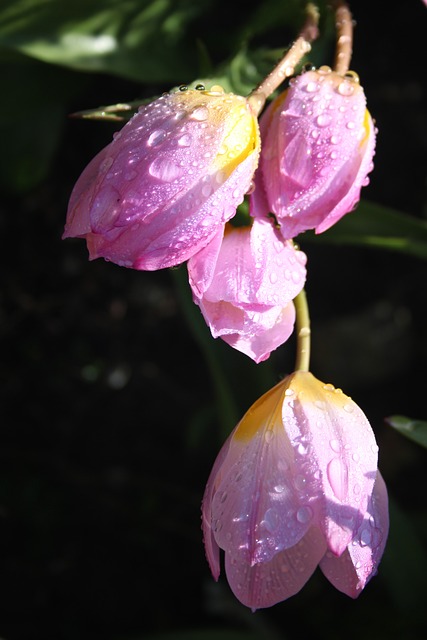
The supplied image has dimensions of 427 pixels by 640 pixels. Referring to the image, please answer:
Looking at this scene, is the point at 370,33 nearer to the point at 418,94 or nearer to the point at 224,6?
the point at 418,94

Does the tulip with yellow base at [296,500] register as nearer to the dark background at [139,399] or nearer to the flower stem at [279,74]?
the flower stem at [279,74]

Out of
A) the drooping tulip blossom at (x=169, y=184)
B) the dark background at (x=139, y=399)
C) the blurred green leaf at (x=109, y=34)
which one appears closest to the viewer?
the drooping tulip blossom at (x=169, y=184)

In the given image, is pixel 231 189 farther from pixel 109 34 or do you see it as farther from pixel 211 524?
pixel 109 34

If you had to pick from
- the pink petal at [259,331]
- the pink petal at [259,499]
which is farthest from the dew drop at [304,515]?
the pink petal at [259,331]

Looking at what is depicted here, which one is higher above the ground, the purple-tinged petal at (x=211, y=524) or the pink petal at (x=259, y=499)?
the pink petal at (x=259, y=499)

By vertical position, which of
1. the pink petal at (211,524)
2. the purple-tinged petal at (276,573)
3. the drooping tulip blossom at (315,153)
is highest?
the drooping tulip blossom at (315,153)
